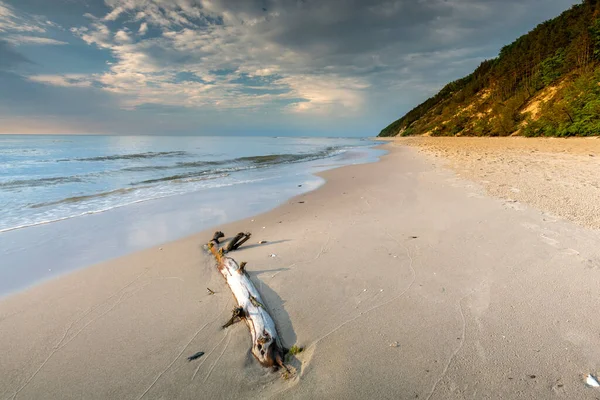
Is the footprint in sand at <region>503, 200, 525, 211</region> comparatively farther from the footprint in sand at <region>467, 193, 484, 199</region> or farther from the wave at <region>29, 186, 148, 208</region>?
the wave at <region>29, 186, 148, 208</region>

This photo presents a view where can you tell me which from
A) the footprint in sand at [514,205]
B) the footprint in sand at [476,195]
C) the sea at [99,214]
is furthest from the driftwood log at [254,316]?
the footprint in sand at [476,195]

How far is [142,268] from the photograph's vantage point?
176 inches

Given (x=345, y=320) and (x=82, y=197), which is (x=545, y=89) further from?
(x=82, y=197)

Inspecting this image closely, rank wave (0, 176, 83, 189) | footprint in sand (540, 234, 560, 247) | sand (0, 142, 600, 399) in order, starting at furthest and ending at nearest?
wave (0, 176, 83, 189) → footprint in sand (540, 234, 560, 247) → sand (0, 142, 600, 399)

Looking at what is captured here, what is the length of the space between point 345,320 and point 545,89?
44.0 meters

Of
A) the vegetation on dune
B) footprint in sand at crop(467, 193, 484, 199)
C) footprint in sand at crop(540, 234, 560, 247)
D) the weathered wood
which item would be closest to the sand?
footprint in sand at crop(540, 234, 560, 247)

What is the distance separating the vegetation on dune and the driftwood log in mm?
26661

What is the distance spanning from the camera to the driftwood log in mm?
2389

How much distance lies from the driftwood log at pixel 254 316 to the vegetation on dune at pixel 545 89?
26661 millimetres

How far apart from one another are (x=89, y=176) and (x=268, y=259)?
15788mm

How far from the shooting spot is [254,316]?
9.25 ft

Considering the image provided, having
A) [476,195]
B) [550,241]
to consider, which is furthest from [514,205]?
[550,241]

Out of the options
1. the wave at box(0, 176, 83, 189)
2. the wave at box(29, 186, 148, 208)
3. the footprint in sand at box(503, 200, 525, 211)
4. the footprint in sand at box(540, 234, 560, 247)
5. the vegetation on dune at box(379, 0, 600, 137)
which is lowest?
the footprint in sand at box(540, 234, 560, 247)

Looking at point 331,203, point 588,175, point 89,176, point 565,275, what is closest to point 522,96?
point 588,175
